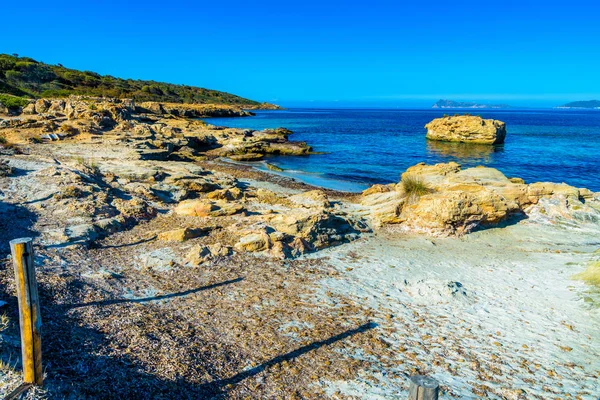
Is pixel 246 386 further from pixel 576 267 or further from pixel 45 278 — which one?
pixel 576 267

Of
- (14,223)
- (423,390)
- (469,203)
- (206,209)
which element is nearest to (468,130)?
(469,203)

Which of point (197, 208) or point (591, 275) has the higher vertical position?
point (197, 208)

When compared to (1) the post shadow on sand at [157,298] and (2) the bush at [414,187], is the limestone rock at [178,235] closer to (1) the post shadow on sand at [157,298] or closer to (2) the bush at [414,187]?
(1) the post shadow on sand at [157,298]

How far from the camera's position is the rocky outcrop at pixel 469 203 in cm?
1418

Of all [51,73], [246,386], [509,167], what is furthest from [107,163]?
[51,73]

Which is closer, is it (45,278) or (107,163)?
(45,278)

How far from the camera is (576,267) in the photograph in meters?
11.2

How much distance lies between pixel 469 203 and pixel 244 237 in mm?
8125

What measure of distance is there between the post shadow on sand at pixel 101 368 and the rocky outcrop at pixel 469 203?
28.4 ft

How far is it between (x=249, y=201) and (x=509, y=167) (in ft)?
96.3

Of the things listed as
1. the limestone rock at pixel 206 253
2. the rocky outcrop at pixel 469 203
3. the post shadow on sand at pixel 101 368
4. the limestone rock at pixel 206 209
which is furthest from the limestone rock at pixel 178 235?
the rocky outcrop at pixel 469 203

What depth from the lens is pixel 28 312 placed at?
183 inches

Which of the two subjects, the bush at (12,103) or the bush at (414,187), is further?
the bush at (12,103)

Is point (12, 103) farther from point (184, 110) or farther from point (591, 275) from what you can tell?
point (184, 110)
